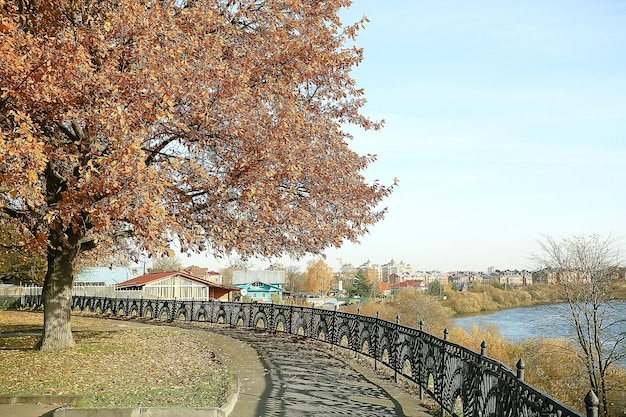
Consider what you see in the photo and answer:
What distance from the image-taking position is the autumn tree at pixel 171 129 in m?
10.4

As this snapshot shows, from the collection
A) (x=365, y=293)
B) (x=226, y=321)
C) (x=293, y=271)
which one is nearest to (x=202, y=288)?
(x=226, y=321)

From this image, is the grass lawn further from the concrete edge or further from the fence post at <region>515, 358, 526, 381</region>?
the fence post at <region>515, 358, 526, 381</region>

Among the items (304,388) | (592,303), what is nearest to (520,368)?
(304,388)

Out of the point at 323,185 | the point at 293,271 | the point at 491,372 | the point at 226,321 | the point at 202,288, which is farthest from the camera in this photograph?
the point at 293,271

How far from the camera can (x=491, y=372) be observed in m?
7.41

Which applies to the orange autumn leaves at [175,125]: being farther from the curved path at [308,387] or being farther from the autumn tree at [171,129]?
the curved path at [308,387]

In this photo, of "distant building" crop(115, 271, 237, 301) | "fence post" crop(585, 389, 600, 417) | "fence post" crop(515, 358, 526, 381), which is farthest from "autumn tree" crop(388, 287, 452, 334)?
"fence post" crop(585, 389, 600, 417)

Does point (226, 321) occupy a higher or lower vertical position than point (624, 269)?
lower

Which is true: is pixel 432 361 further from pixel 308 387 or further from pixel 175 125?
pixel 175 125

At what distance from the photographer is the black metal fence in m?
6.32

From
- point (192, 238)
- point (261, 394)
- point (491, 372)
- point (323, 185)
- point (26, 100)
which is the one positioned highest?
point (26, 100)

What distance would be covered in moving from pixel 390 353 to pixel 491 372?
5.57 metres

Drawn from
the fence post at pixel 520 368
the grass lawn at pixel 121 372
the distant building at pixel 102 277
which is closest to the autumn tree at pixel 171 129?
the grass lawn at pixel 121 372

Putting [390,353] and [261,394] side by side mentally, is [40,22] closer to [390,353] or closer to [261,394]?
[261,394]
